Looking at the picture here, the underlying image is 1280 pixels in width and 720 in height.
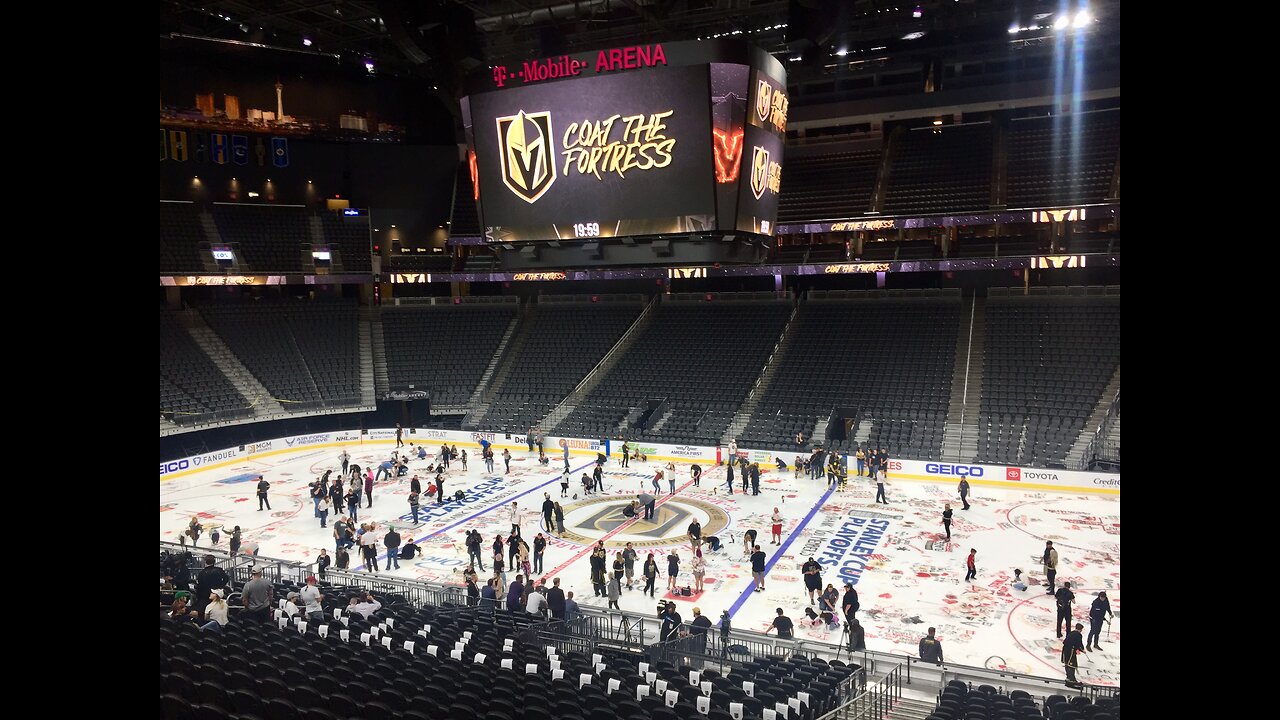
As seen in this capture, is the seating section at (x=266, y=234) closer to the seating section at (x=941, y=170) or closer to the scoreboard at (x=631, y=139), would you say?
the seating section at (x=941, y=170)

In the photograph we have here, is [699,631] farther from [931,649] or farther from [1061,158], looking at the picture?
[1061,158]

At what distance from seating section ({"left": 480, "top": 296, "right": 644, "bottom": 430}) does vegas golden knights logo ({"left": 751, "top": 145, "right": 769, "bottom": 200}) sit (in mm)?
26768

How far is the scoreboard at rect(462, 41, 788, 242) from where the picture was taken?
41.8 ft

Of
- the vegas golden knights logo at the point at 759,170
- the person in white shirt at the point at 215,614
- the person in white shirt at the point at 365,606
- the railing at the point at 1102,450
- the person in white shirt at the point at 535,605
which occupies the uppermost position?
the vegas golden knights logo at the point at 759,170

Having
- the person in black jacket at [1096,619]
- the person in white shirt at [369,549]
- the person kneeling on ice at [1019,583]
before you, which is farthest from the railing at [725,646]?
the person kneeling on ice at [1019,583]

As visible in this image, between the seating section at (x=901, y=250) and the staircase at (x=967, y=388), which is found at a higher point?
the seating section at (x=901, y=250)

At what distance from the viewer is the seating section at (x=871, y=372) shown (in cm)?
3266

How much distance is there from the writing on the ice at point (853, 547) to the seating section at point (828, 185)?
21596mm

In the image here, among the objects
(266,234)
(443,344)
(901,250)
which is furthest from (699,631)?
(266,234)

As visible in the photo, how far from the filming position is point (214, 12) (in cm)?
3338

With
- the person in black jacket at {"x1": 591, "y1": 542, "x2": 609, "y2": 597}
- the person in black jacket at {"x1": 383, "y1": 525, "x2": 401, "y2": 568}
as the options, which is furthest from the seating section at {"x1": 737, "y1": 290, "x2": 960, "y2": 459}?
the person in black jacket at {"x1": 383, "y1": 525, "x2": 401, "y2": 568}
